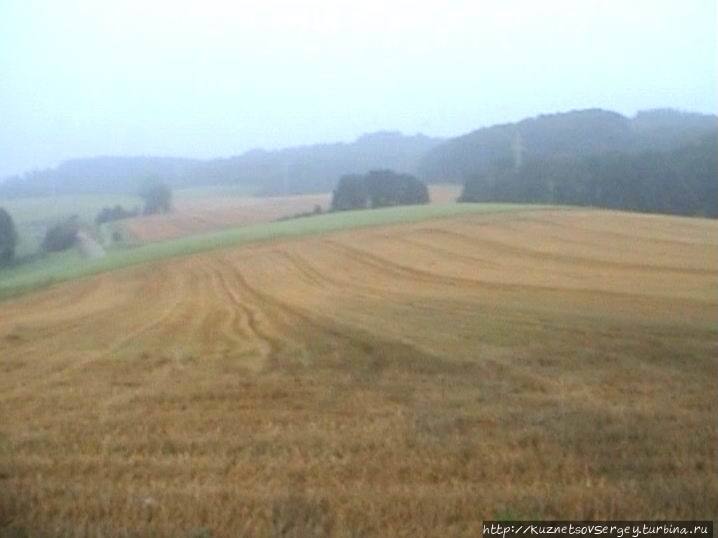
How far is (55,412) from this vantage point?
5.68 meters

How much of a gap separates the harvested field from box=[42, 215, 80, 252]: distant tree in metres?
1.09

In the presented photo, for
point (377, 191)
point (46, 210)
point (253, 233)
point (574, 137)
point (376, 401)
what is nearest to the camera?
point (376, 401)

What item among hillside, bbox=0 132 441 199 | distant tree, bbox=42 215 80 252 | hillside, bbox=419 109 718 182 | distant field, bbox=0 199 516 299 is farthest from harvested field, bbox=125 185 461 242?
hillside, bbox=419 109 718 182

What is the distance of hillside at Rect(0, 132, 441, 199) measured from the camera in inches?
320

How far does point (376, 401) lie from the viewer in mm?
5883

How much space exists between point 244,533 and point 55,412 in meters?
1.96

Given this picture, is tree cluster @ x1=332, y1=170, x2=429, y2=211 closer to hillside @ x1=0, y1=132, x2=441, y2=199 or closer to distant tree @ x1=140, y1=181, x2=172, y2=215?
hillside @ x1=0, y1=132, x2=441, y2=199

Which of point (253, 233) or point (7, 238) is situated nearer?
point (7, 238)

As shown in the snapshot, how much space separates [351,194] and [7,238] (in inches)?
149

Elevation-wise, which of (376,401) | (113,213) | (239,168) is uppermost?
(239,168)

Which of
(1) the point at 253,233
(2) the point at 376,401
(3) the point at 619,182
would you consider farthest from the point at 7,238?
(3) the point at 619,182

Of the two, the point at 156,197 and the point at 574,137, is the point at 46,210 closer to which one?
the point at 156,197

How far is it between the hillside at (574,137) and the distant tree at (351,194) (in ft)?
2.14

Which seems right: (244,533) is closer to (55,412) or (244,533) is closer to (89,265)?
(55,412)
